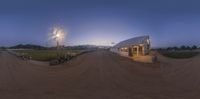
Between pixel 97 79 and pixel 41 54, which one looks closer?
pixel 97 79

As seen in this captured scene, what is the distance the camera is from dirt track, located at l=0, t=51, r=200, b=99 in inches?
221

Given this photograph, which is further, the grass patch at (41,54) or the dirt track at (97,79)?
the grass patch at (41,54)

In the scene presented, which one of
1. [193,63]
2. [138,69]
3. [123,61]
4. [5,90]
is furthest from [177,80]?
[5,90]

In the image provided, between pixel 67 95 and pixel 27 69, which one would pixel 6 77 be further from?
pixel 67 95

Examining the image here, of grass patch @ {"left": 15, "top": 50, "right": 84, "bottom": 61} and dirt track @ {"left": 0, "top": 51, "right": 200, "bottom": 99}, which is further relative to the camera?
grass patch @ {"left": 15, "top": 50, "right": 84, "bottom": 61}

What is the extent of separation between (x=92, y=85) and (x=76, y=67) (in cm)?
99

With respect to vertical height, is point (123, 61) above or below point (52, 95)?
above

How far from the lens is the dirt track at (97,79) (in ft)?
18.4

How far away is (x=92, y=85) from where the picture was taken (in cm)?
618

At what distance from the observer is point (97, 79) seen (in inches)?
259

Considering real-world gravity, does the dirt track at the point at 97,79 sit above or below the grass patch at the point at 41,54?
below

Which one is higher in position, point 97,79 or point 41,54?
point 41,54

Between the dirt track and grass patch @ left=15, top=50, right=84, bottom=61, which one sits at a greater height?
grass patch @ left=15, top=50, right=84, bottom=61

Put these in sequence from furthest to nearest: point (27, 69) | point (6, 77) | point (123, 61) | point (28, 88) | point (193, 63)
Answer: point (193, 63) < point (123, 61) < point (27, 69) < point (6, 77) < point (28, 88)
